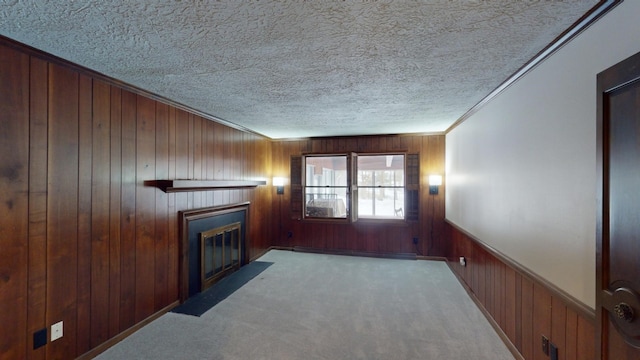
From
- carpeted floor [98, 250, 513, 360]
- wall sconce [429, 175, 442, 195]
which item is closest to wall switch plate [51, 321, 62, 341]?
carpeted floor [98, 250, 513, 360]

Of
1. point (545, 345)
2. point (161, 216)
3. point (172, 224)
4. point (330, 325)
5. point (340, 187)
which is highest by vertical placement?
point (340, 187)

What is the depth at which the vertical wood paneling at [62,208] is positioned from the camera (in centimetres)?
191

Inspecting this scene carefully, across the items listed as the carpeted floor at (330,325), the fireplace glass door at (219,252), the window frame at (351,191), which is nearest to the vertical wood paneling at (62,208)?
the carpeted floor at (330,325)

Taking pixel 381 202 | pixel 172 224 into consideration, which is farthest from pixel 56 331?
pixel 381 202

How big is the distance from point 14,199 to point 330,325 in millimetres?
2656

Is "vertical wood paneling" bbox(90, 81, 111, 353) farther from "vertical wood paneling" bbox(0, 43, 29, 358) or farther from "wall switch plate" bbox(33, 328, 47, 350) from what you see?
"vertical wood paneling" bbox(0, 43, 29, 358)

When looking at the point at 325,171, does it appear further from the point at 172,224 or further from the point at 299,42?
the point at 299,42

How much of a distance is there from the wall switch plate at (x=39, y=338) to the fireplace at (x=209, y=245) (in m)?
1.28

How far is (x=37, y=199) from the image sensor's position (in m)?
1.83

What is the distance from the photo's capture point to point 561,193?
165 cm

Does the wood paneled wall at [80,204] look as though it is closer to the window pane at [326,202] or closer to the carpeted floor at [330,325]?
the carpeted floor at [330,325]

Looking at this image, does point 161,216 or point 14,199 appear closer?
point 14,199

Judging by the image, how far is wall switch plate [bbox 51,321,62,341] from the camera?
1916 millimetres

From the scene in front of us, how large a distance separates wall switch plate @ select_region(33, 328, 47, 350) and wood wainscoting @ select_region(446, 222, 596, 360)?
342 centimetres
